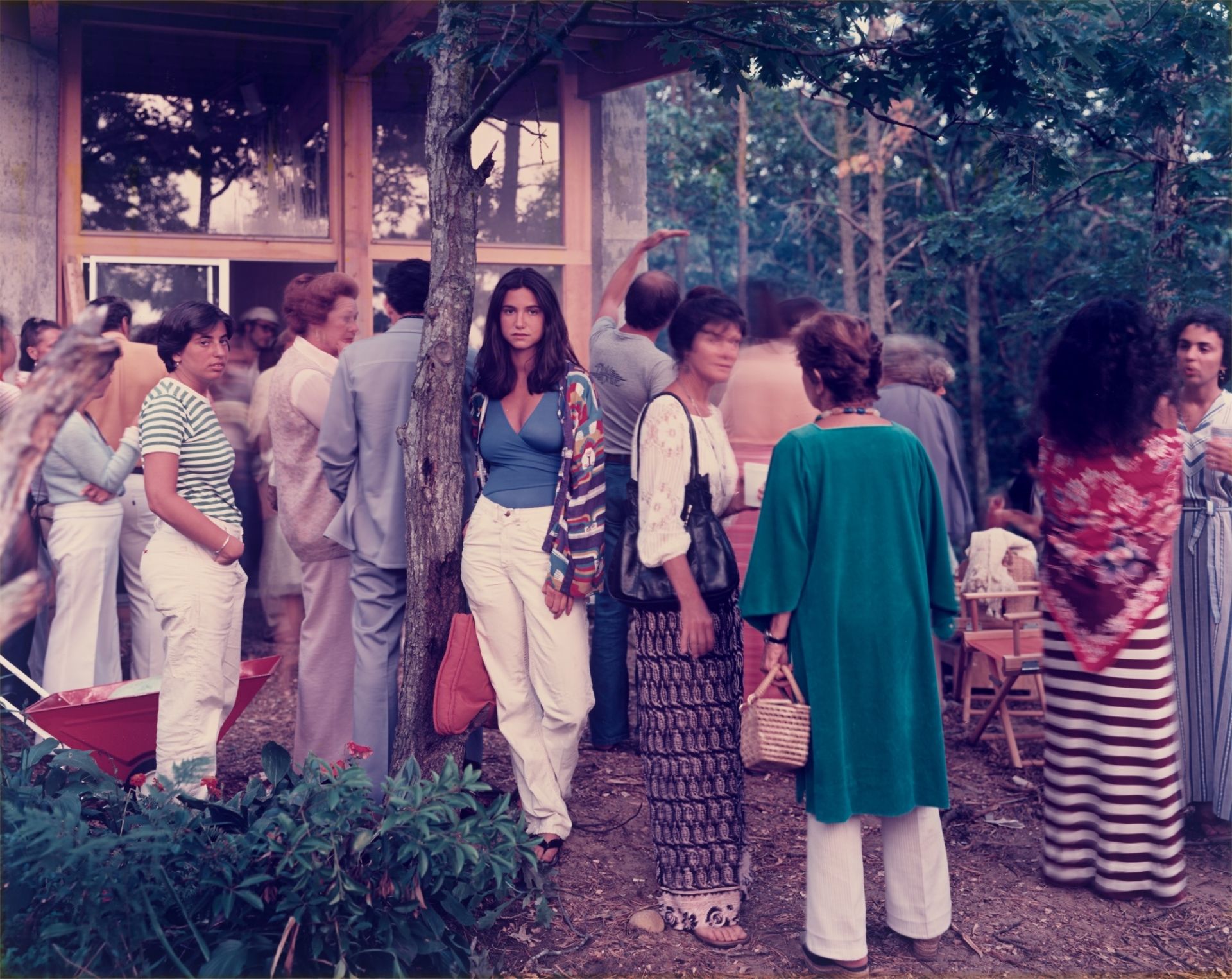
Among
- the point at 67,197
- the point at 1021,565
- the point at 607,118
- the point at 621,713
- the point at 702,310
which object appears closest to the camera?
the point at 702,310

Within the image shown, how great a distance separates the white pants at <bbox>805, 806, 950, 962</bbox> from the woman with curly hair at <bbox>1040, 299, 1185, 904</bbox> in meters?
0.80

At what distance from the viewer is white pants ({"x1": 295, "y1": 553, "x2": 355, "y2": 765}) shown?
4.94 metres

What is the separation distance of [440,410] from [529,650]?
2.88ft

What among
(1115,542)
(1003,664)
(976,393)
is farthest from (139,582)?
(976,393)

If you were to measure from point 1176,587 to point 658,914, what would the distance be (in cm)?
238

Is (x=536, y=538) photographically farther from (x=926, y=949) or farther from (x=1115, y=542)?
(x=1115, y=542)

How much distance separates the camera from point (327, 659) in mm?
4941

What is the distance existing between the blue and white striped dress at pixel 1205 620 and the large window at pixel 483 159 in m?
5.15

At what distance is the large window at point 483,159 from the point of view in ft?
27.2

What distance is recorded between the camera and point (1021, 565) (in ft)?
22.1

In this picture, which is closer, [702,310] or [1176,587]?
[702,310]

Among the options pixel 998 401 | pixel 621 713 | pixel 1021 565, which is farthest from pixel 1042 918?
pixel 998 401

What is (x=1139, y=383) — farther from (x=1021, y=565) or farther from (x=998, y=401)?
(x=998, y=401)

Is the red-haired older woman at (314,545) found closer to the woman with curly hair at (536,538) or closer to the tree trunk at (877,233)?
the woman with curly hair at (536,538)
